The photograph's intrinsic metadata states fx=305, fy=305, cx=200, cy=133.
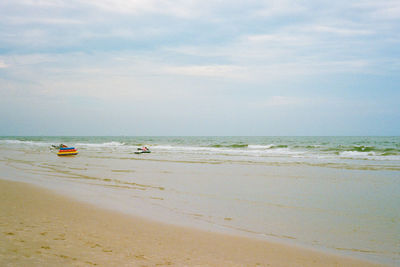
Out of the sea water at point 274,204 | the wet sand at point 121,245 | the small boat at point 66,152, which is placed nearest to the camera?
the wet sand at point 121,245

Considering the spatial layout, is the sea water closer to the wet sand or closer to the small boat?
the wet sand

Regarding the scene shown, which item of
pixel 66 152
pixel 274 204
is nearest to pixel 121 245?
pixel 274 204

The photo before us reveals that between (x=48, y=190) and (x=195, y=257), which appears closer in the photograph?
(x=195, y=257)

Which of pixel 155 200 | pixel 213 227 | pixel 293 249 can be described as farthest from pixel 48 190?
pixel 293 249

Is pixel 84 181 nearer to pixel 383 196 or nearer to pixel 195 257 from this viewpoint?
pixel 195 257

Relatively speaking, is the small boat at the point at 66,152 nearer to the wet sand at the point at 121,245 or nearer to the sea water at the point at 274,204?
the sea water at the point at 274,204

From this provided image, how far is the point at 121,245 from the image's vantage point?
5.29 m

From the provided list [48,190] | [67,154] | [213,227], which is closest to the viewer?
[213,227]

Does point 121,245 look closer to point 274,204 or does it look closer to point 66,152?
point 274,204

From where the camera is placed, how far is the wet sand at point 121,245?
4523 millimetres

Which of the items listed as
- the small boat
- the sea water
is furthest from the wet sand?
the small boat

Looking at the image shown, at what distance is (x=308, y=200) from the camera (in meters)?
9.73

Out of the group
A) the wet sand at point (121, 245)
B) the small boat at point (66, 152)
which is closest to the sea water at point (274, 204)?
the wet sand at point (121, 245)

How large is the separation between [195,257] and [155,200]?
16.1ft
